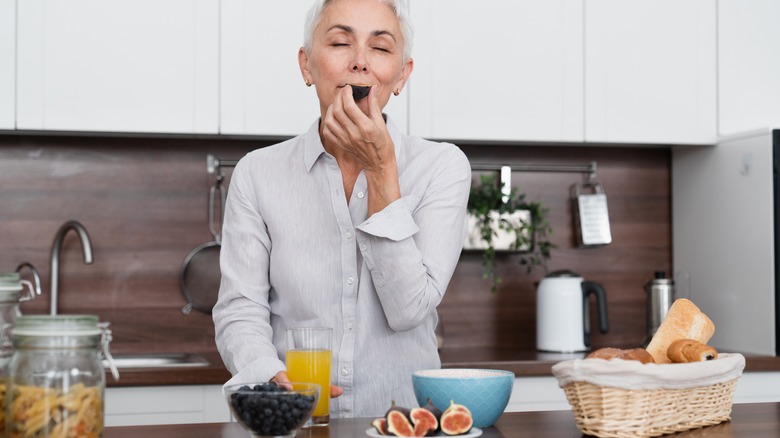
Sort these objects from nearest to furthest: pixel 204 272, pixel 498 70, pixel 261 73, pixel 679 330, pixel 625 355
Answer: pixel 625 355 → pixel 679 330 → pixel 261 73 → pixel 498 70 → pixel 204 272

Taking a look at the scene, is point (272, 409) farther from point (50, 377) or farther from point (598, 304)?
point (598, 304)

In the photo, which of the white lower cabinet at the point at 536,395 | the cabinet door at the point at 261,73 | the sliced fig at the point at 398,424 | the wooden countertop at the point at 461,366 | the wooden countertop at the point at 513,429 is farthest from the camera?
the cabinet door at the point at 261,73

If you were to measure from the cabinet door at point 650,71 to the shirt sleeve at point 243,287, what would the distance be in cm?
152

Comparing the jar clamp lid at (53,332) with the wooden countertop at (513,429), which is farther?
the wooden countertop at (513,429)

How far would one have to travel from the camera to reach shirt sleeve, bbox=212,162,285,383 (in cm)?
162

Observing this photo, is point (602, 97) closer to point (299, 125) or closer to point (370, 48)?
point (299, 125)

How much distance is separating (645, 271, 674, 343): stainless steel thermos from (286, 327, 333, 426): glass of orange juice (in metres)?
2.01

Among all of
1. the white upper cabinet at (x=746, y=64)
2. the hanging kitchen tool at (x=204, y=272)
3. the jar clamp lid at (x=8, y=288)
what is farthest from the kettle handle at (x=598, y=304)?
the jar clamp lid at (x=8, y=288)

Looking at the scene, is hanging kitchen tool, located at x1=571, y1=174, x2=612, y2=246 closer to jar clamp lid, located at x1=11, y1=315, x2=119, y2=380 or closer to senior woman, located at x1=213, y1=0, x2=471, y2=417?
senior woman, located at x1=213, y1=0, x2=471, y2=417

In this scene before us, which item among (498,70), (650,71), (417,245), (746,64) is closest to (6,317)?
(417,245)

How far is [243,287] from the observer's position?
1719 mm

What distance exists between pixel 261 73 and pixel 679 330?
1.73 m

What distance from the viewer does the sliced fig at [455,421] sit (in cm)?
122

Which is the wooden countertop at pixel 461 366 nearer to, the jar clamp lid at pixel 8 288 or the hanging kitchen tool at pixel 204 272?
the hanging kitchen tool at pixel 204 272
